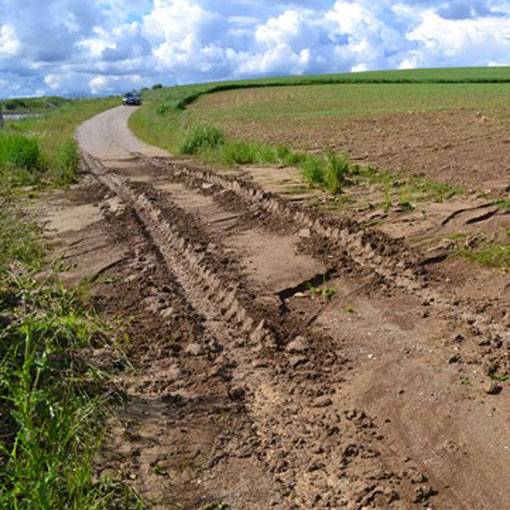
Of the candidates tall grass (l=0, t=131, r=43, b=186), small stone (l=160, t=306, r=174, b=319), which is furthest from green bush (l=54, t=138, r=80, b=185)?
small stone (l=160, t=306, r=174, b=319)

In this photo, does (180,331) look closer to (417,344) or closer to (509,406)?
(417,344)

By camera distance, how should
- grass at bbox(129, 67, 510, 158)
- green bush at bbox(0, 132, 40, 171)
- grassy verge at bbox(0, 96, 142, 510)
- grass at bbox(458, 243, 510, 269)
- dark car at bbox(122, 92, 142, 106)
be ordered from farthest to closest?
dark car at bbox(122, 92, 142, 106) → grass at bbox(129, 67, 510, 158) → green bush at bbox(0, 132, 40, 171) → grass at bbox(458, 243, 510, 269) → grassy verge at bbox(0, 96, 142, 510)

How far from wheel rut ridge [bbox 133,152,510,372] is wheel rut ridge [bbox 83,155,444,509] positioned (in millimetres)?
1155

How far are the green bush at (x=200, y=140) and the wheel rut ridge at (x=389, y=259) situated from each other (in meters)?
7.79

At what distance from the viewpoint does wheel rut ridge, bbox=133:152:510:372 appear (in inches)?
222

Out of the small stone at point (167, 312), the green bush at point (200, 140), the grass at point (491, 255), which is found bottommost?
the small stone at point (167, 312)

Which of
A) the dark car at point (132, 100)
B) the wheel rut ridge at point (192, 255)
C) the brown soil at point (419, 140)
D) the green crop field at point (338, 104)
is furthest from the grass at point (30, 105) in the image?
the wheel rut ridge at point (192, 255)

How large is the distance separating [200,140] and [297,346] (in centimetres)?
1551

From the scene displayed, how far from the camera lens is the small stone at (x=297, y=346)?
5676mm

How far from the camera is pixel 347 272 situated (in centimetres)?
757

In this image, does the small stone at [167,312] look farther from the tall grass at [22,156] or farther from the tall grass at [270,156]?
the tall grass at [22,156]

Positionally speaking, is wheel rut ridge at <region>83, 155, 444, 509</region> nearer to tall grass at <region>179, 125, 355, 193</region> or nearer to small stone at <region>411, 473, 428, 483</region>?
small stone at <region>411, 473, 428, 483</region>

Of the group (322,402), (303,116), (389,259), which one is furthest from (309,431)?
(303,116)

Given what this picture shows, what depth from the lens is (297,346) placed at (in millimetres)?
5719
